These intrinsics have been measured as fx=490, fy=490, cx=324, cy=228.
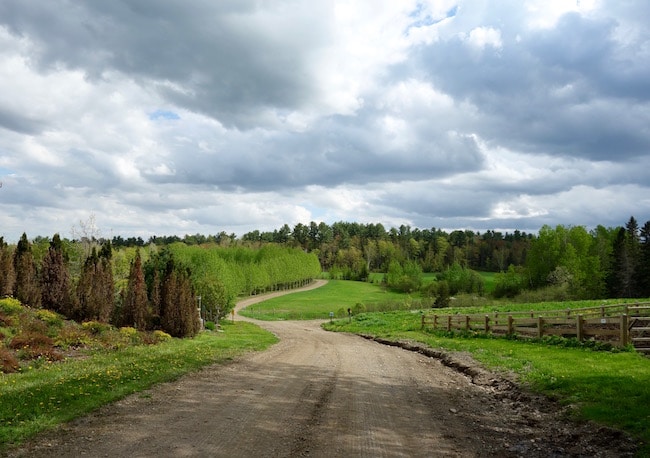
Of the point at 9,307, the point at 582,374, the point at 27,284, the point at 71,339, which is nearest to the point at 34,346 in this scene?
the point at 71,339

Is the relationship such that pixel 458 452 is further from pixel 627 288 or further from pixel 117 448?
pixel 627 288

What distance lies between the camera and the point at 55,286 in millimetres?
30031

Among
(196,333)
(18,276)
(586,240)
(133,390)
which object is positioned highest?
(586,240)

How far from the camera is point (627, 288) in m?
63.9

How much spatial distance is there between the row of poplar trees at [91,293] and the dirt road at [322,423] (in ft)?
58.5

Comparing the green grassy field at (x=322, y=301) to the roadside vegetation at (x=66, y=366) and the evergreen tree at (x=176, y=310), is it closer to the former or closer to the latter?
the evergreen tree at (x=176, y=310)

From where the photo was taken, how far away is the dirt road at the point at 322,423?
729cm

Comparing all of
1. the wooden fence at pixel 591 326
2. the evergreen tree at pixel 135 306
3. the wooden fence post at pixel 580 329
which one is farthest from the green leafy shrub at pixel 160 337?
the wooden fence post at pixel 580 329

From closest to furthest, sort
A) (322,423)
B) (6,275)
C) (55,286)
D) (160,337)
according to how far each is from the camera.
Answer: (322,423) → (160,337) → (6,275) → (55,286)

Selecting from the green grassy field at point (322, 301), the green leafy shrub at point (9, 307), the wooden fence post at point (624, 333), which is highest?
the wooden fence post at point (624, 333)

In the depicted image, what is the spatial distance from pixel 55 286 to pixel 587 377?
95.8 ft

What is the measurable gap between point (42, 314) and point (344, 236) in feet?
558

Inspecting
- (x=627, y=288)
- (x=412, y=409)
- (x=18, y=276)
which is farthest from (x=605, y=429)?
(x=627, y=288)

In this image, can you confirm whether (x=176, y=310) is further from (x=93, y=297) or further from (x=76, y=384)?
Answer: (x=76, y=384)
